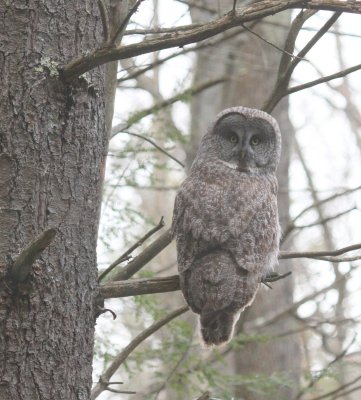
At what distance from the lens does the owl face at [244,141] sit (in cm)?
453

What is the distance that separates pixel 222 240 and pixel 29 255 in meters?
1.39

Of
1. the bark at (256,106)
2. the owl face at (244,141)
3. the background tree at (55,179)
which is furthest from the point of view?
the bark at (256,106)

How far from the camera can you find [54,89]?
3039 millimetres

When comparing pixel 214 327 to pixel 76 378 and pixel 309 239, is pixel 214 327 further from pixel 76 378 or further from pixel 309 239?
pixel 309 239

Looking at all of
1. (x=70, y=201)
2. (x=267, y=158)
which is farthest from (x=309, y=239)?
(x=70, y=201)

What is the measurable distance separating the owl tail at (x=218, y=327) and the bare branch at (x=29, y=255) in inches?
52.9

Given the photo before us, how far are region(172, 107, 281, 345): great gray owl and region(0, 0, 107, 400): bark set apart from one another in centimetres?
80

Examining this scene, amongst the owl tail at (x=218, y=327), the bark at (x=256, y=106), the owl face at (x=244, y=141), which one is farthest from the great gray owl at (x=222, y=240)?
the bark at (x=256, y=106)

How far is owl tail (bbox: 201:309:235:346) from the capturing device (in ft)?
12.8

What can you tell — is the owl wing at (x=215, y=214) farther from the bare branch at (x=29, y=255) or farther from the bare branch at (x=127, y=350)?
the bare branch at (x=29, y=255)

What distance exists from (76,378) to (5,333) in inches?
13.9

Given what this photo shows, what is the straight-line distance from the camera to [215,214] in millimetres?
3877

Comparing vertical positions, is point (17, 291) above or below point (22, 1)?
below

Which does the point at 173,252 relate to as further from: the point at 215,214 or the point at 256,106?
the point at 215,214
